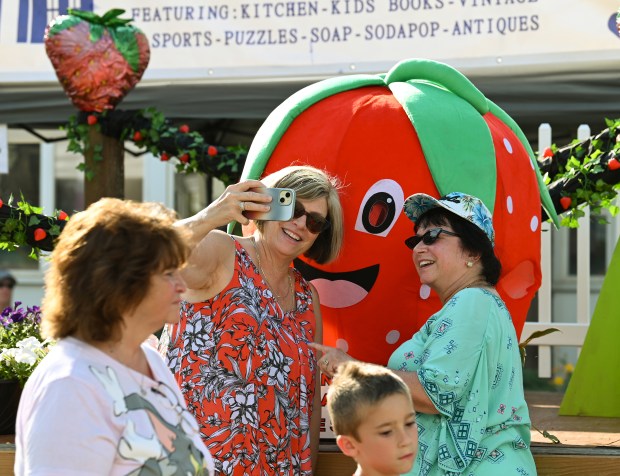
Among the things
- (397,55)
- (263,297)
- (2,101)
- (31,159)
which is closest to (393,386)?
(263,297)

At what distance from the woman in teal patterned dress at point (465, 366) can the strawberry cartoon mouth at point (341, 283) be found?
13.4 inches

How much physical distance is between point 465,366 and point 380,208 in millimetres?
736

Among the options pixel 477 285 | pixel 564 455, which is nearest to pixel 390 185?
pixel 477 285

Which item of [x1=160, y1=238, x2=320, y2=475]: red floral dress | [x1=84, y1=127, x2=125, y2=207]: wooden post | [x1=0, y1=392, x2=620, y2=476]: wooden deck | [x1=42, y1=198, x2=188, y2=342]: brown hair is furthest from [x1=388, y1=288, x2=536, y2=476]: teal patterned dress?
[x1=84, y1=127, x2=125, y2=207]: wooden post

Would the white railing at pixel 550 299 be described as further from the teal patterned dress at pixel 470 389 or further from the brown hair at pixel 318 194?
the teal patterned dress at pixel 470 389

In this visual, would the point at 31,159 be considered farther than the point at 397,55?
Yes

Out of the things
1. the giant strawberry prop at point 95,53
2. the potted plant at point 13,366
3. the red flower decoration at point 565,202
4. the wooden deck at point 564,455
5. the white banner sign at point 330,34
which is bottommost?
the wooden deck at point 564,455

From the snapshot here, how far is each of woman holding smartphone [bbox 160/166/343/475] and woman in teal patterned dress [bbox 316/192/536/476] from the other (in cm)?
19

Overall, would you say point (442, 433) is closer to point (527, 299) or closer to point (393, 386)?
point (393, 386)

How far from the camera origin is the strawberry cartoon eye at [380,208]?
3332mm

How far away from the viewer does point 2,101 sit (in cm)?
627

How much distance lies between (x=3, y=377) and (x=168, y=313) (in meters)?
1.95

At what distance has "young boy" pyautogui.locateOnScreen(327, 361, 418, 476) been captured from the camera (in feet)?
7.77

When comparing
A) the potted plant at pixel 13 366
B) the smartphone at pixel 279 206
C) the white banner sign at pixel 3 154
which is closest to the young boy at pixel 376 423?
the smartphone at pixel 279 206
